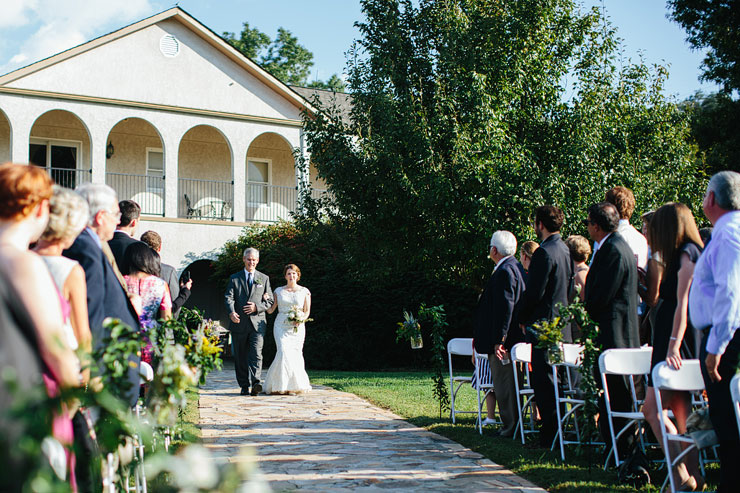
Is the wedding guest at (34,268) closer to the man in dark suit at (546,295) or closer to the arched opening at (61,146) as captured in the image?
the man in dark suit at (546,295)

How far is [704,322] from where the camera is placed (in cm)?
442

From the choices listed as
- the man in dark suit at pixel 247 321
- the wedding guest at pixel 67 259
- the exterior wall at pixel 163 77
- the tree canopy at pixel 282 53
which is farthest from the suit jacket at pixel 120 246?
the tree canopy at pixel 282 53

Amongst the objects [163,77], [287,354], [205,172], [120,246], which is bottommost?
[287,354]

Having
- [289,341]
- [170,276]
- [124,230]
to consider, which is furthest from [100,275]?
[289,341]

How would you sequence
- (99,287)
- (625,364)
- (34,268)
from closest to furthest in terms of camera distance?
(34,268) < (99,287) < (625,364)

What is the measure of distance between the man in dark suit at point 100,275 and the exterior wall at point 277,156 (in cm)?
2167

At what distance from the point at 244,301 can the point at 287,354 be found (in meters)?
1.18

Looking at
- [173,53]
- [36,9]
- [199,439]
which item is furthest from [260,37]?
[199,439]

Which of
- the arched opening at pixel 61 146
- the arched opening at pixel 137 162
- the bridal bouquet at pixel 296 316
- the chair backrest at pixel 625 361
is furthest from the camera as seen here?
the arched opening at pixel 137 162

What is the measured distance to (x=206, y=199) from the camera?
79.5ft

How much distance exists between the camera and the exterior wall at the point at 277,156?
26.1 meters

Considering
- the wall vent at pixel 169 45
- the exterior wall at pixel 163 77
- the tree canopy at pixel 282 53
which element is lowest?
the exterior wall at pixel 163 77

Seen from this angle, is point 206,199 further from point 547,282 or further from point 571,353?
point 571,353

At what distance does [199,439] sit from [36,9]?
47.2 metres
